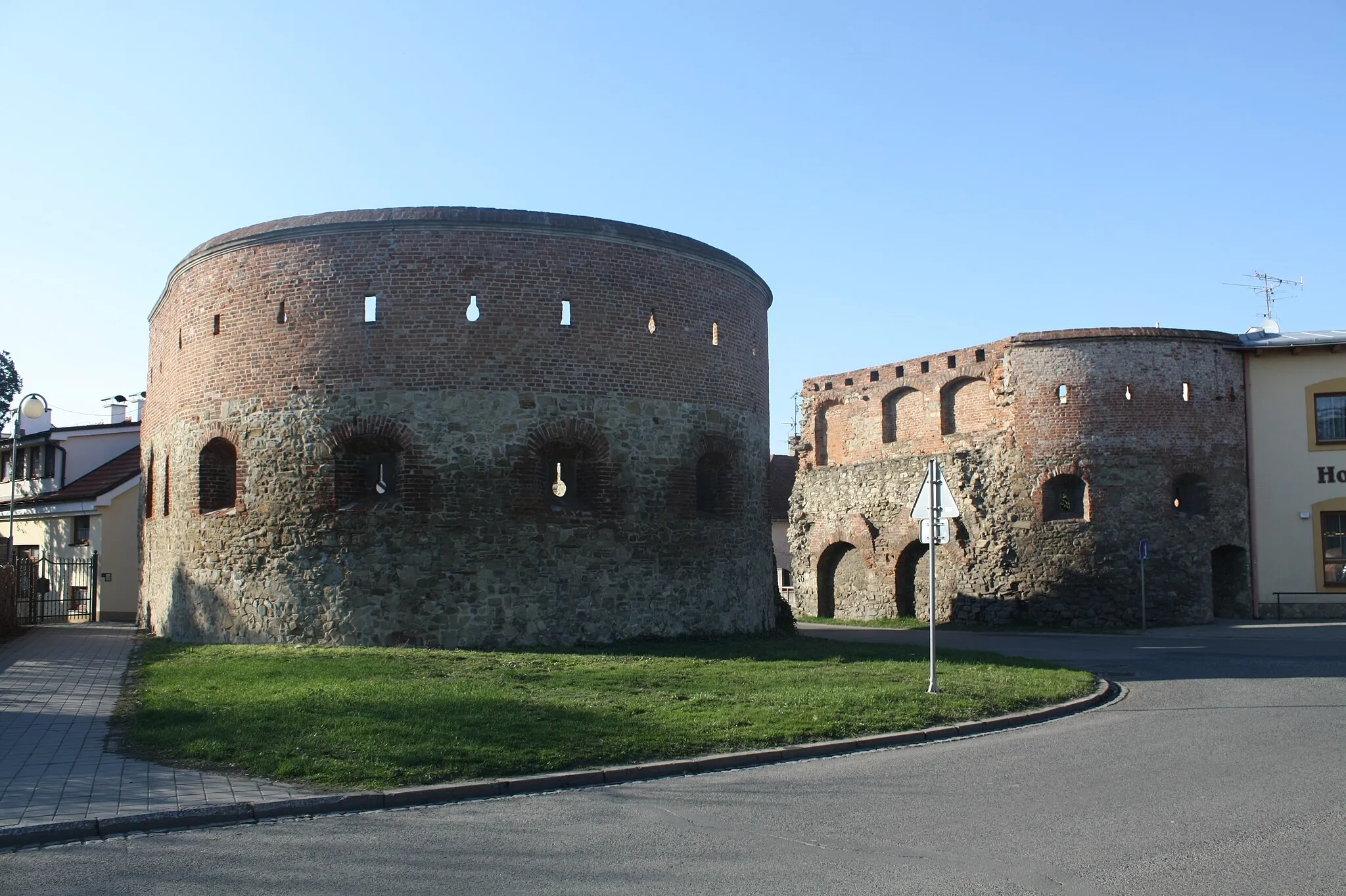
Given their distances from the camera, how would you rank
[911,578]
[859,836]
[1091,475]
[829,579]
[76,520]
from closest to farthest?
1. [859,836]
2. [1091,475]
3. [76,520]
4. [911,578]
5. [829,579]

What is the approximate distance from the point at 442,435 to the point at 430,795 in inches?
386

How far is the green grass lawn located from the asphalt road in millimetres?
935

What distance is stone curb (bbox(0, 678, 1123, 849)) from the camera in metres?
7.09

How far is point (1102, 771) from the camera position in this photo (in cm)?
885

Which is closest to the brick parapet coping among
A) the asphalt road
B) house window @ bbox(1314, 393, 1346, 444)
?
the asphalt road

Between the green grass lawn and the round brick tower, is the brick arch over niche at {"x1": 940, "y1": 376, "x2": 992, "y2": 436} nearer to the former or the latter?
the round brick tower

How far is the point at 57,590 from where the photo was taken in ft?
95.7

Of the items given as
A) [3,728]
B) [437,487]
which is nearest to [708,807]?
[3,728]

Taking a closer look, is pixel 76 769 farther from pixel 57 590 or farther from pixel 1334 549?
pixel 1334 549

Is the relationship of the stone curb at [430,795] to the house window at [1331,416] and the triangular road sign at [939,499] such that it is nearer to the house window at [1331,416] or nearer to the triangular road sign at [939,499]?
the triangular road sign at [939,499]

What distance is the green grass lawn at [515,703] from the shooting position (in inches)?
360

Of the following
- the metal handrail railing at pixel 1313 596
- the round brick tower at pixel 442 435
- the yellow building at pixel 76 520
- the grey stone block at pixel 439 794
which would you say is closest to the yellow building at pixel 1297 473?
the metal handrail railing at pixel 1313 596

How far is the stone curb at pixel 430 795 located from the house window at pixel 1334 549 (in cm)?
2166

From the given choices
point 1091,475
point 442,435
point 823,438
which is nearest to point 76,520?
point 442,435
